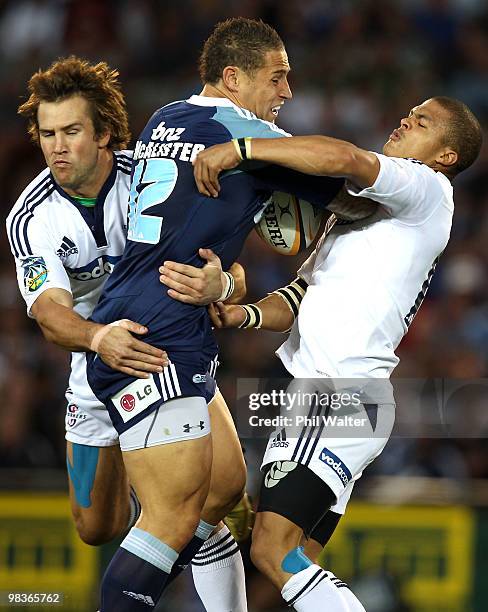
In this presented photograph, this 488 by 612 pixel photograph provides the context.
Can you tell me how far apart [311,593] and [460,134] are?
69.3 inches

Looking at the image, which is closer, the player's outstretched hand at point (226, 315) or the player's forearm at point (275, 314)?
the player's outstretched hand at point (226, 315)

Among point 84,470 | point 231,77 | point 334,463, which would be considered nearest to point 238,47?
point 231,77

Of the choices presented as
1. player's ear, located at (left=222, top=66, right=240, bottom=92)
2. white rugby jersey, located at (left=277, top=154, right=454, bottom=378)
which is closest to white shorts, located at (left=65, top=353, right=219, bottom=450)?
white rugby jersey, located at (left=277, top=154, right=454, bottom=378)

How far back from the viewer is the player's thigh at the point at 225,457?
Result: 4285 millimetres

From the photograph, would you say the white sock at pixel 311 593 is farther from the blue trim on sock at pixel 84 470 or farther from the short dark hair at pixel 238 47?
the short dark hair at pixel 238 47

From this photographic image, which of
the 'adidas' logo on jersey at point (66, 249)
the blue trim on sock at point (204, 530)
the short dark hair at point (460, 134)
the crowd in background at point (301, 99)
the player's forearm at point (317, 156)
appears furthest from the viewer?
the crowd in background at point (301, 99)

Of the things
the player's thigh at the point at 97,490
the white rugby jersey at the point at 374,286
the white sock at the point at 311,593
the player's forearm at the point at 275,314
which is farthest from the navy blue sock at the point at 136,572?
the player's thigh at the point at 97,490

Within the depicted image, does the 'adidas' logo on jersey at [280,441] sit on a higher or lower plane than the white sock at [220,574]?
higher

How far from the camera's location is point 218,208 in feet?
12.6

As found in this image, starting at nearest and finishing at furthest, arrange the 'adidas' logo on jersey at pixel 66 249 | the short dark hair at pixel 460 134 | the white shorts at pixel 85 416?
the short dark hair at pixel 460 134 → the 'adidas' logo on jersey at pixel 66 249 → the white shorts at pixel 85 416

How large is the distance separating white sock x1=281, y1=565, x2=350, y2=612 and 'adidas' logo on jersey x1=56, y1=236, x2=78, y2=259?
1.61 meters

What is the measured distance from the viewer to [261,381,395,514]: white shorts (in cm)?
386

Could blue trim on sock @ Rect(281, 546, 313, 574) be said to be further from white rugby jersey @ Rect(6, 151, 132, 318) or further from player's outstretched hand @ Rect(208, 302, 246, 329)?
white rugby jersey @ Rect(6, 151, 132, 318)

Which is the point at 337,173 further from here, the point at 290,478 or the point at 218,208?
the point at 290,478
